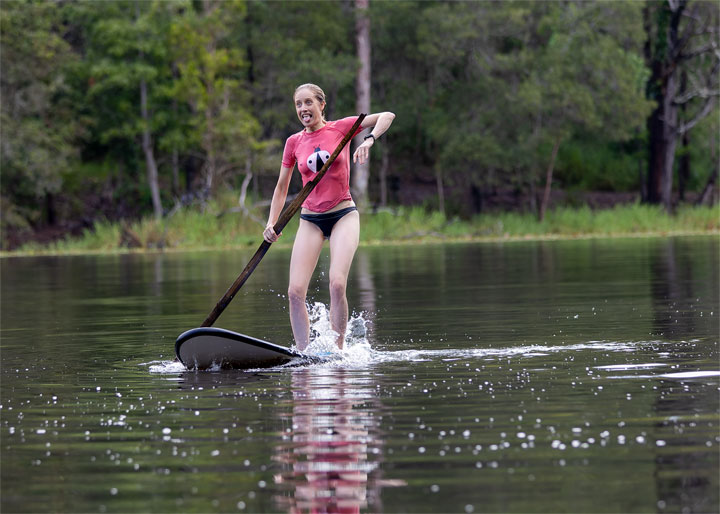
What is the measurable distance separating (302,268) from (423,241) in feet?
104

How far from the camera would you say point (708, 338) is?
11.4m

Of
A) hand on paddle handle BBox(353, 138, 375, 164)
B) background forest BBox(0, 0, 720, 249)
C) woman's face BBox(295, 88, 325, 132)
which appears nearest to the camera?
hand on paddle handle BBox(353, 138, 375, 164)

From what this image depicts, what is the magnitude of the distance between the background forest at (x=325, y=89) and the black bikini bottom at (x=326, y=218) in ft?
102

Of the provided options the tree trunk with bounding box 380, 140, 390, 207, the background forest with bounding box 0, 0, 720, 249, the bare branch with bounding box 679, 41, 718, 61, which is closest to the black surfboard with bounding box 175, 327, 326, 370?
the background forest with bounding box 0, 0, 720, 249

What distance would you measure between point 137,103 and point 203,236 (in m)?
8.69

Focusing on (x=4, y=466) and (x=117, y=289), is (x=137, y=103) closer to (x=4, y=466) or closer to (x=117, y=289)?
(x=117, y=289)

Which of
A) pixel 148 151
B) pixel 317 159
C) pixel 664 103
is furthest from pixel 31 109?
pixel 317 159

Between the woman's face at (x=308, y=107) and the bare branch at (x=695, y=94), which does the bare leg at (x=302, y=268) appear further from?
the bare branch at (x=695, y=94)

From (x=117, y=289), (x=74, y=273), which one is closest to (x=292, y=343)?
(x=117, y=289)

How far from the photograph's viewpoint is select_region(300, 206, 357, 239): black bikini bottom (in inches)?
427

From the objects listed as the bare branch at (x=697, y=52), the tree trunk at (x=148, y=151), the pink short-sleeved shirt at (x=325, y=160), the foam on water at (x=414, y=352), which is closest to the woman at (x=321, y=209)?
the pink short-sleeved shirt at (x=325, y=160)

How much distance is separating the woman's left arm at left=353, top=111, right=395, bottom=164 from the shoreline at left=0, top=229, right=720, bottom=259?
28.3 metres

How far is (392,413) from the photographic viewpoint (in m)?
7.70

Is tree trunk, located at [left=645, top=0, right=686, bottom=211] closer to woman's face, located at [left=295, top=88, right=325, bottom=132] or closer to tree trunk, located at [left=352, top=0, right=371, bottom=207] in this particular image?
tree trunk, located at [left=352, top=0, right=371, bottom=207]
